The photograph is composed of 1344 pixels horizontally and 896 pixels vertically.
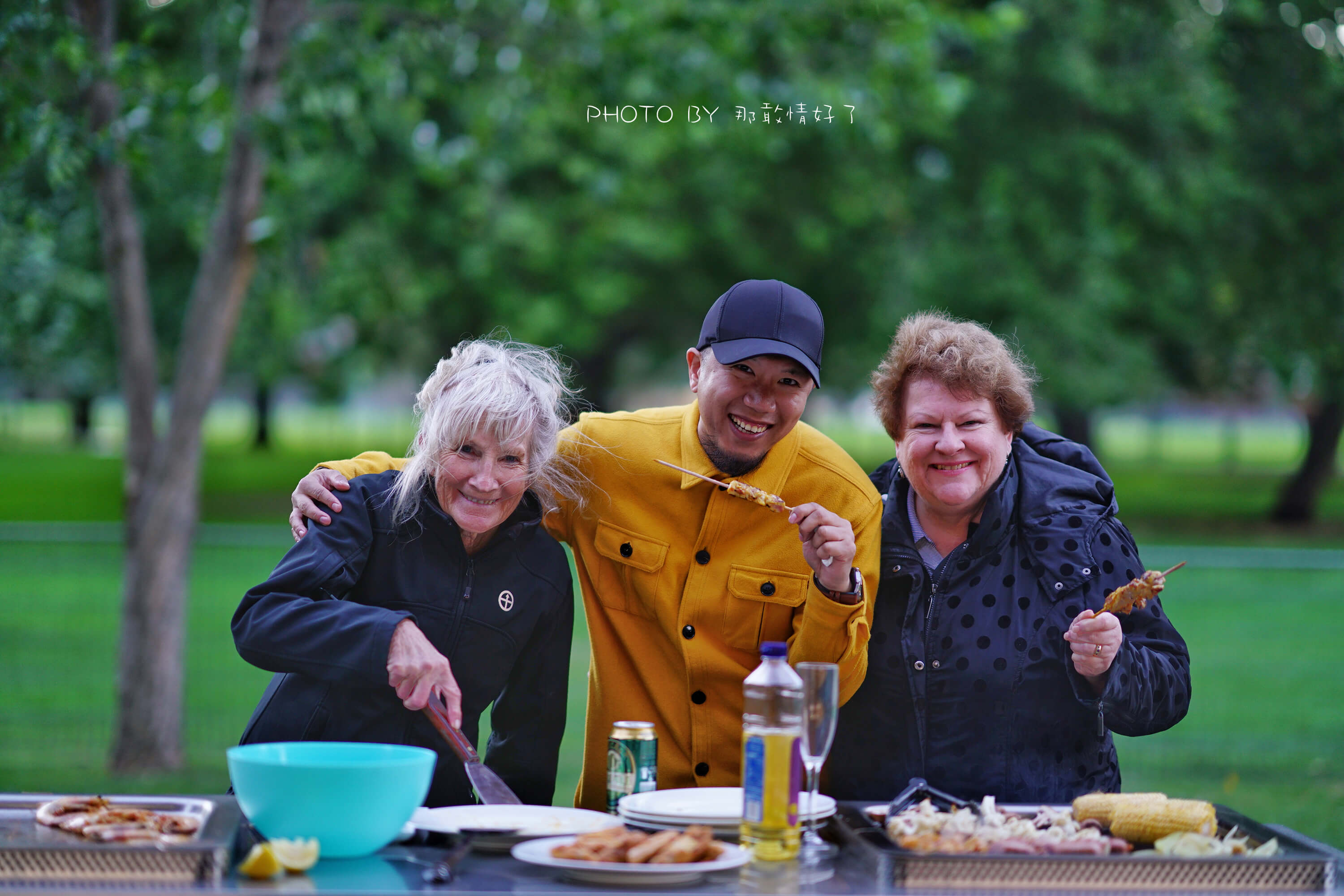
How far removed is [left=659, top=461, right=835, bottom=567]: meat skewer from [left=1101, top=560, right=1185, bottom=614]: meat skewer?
2.12 feet

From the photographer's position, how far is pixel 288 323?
43.4ft

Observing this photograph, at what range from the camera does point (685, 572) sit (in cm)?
340

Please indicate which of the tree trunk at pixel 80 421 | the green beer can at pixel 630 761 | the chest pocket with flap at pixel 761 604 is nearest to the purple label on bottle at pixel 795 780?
the green beer can at pixel 630 761

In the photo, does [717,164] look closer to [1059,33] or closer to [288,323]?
[1059,33]

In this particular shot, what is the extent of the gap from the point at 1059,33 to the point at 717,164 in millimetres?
3991

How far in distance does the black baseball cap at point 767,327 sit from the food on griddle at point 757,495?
0.97 feet

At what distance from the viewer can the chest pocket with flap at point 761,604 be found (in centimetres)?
332

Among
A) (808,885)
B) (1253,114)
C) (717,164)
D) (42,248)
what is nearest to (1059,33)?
(1253,114)

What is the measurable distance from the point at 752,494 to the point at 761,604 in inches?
12.7

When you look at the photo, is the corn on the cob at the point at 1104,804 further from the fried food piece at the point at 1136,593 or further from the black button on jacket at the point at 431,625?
the black button on jacket at the point at 431,625

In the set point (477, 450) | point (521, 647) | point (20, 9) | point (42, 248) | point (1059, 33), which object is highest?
point (1059, 33)

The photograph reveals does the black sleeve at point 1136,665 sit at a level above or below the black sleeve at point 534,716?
above

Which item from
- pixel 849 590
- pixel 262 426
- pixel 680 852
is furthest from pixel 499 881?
pixel 262 426

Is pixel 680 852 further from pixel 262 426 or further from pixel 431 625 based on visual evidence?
pixel 262 426
